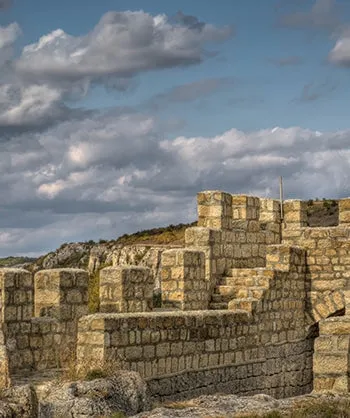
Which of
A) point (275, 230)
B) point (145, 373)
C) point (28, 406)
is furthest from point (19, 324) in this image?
point (275, 230)

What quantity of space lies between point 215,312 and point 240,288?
2.47 m

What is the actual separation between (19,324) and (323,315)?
27.5 feet

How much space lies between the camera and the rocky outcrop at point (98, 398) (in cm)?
1152

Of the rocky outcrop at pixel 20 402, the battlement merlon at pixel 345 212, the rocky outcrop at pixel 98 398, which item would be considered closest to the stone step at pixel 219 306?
the battlement merlon at pixel 345 212

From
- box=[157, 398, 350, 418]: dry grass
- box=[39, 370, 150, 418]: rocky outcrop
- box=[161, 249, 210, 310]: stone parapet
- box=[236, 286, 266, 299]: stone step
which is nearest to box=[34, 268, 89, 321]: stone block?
box=[161, 249, 210, 310]: stone parapet

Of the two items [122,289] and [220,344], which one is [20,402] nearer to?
[122,289]

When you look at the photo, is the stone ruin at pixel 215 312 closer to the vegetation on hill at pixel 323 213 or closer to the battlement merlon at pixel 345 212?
the battlement merlon at pixel 345 212

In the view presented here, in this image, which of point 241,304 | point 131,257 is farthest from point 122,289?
point 131,257

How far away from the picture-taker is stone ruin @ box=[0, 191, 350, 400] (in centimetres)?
1559

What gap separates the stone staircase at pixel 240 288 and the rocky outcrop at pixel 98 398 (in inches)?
255

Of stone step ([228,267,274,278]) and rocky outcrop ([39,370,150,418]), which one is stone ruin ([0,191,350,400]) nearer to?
stone step ([228,267,274,278])

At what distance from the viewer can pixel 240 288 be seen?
20.1 m

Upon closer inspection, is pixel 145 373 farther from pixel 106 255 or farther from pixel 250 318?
pixel 106 255

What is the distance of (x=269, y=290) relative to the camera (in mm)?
20125
